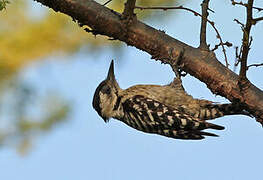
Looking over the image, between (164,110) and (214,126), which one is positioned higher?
(164,110)

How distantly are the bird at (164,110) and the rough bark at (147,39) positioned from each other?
1.11ft

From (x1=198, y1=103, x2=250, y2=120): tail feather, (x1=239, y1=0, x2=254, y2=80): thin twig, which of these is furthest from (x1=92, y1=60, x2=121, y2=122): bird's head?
(x1=239, y1=0, x2=254, y2=80): thin twig

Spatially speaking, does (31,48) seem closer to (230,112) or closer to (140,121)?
(140,121)

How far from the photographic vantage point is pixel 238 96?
3766 mm

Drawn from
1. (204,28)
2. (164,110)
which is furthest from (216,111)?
(204,28)

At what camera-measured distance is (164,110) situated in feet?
15.0

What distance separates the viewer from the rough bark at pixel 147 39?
392 cm

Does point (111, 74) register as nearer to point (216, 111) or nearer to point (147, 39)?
point (216, 111)

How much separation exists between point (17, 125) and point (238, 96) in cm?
594

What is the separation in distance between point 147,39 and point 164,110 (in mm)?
795

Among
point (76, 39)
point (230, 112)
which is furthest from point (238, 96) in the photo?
point (76, 39)

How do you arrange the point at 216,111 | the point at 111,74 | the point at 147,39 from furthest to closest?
the point at 111,74, the point at 216,111, the point at 147,39

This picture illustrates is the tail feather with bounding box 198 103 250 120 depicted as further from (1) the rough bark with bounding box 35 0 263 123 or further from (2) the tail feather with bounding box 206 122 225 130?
(1) the rough bark with bounding box 35 0 263 123

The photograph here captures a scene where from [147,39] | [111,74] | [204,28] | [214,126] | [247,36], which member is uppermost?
[111,74]
